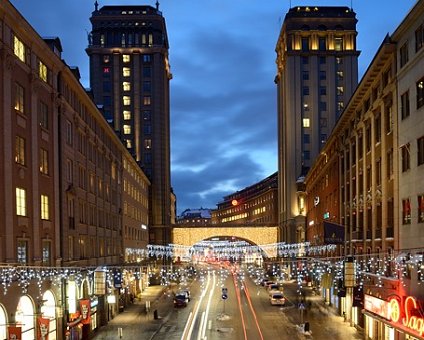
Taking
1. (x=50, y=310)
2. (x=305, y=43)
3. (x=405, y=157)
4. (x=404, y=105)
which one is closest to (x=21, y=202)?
(x=50, y=310)

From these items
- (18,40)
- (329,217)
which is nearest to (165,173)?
(329,217)

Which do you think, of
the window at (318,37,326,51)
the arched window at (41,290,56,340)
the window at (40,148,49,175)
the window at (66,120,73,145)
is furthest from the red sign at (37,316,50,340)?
the window at (318,37,326,51)

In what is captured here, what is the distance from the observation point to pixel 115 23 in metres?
129

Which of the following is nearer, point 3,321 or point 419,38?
point 3,321

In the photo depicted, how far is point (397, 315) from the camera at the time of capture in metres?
31.3

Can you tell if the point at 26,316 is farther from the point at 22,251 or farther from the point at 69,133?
the point at 69,133

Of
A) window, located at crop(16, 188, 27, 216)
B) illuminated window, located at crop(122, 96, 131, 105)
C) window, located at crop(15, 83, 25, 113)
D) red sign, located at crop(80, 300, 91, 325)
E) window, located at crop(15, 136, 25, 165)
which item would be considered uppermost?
illuminated window, located at crop(122, 96, 131, 105)

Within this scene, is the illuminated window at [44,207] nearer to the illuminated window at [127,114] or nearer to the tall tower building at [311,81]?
the tall tower building at [311,81]

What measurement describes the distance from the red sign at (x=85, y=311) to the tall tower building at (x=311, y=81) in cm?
7350

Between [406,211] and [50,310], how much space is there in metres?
22.5

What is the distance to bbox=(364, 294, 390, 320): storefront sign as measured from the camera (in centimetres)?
3378

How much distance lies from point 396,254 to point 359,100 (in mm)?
17515

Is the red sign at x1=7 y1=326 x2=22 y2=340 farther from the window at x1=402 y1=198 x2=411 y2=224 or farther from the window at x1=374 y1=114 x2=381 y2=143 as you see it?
the window at x1=374 y1=114 x2=381 y2=143

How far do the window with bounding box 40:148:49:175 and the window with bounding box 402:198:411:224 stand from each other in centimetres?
2187
